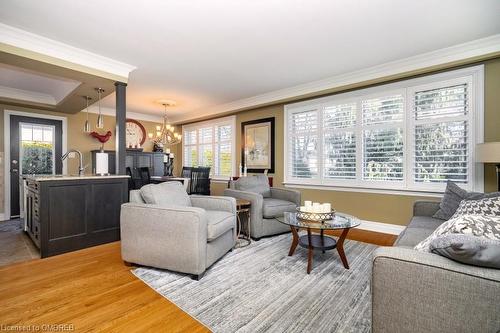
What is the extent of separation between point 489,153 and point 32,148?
24.1 feet

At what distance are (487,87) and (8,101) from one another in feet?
24.5

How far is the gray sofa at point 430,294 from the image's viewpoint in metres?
0.90

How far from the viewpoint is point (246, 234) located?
3.37 metres

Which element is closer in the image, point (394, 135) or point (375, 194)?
point (394, 135)

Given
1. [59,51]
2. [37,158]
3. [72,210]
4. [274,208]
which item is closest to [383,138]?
[274,208]

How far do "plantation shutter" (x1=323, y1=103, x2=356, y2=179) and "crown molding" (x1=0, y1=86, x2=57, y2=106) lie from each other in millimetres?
5365

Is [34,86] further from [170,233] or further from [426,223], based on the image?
[426,223]

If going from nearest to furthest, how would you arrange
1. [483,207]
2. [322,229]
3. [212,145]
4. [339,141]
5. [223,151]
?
[483,207] < [322,229] < [339,141] < [223,151] < [212,145]

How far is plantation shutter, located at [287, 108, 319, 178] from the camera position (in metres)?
4.55

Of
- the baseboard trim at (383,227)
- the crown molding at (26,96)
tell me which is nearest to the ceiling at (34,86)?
the crown molding at (26,96)

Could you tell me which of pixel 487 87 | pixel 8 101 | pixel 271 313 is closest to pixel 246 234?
pixel 271 313

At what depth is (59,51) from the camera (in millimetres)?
2883

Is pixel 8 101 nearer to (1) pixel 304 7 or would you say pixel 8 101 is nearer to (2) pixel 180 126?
(2) pixel 180 126

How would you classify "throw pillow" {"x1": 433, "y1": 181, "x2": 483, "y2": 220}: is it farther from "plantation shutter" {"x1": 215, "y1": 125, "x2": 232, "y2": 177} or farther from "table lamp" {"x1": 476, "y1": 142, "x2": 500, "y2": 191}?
"plantation shutter" {"x1": 215, "y1": 125, "x2": 232, "y2": 177}
